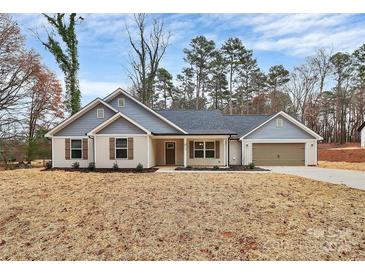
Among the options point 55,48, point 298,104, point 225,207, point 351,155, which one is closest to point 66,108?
point 55,48

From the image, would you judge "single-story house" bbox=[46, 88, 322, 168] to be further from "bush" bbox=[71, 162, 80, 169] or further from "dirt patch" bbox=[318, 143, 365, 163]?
"dirt patch" bbox=[318, 143, 365, 163]

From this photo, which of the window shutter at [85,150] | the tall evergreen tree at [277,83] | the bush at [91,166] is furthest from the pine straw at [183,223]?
the tall evergreen tree at [277,83]

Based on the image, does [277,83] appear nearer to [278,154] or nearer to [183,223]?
[278,154]

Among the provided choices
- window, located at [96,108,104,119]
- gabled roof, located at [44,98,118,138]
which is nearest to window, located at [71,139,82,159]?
gabled roof, located at [44,98,118,138]

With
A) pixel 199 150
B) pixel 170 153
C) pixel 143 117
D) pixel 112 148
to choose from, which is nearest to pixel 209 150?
pixel 199 150

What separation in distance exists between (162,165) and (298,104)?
26738mm

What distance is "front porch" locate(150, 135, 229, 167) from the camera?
1705 cm

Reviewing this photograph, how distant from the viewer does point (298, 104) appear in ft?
121

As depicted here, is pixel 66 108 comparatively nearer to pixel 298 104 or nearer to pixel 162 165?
pixel 162 165

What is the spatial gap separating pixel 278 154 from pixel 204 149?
17.0ft

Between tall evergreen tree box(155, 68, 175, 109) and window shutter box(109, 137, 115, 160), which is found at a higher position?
tall evergreen tree box(155, 68, 175, 109)

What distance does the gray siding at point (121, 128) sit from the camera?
1500 centimetres

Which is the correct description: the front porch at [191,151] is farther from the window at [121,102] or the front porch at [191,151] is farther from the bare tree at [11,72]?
the bare tree at [11,72]

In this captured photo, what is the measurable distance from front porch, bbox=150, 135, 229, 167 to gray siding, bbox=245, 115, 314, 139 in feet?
7.69
